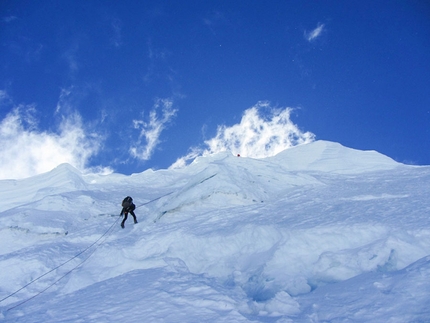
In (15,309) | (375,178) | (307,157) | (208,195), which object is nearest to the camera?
(15,309)

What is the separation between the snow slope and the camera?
246 inches

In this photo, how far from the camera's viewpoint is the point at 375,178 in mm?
16094

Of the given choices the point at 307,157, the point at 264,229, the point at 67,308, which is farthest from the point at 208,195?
the point at 307,157

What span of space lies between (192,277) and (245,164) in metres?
10.6

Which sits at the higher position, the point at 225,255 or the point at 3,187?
the point at 3,187

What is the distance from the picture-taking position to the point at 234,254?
8977 millimetres

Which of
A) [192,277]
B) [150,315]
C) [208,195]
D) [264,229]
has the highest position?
[208,195]

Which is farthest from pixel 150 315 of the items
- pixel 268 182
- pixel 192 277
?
pixel 268 182

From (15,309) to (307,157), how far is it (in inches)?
758

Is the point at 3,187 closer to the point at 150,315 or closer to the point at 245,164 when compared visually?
the point at 245,164

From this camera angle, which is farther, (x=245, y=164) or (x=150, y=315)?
(x=245, y=164)

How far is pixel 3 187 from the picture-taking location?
2417cm

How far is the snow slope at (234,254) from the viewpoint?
6.24m

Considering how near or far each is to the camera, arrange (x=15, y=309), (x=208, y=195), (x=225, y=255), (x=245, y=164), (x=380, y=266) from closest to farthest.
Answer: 1. (x=380, y=266)
2. (x=15, y=309)
3. (x=225, y=255)
4. (x=208, y=195)
5. (x=245, y=164)
